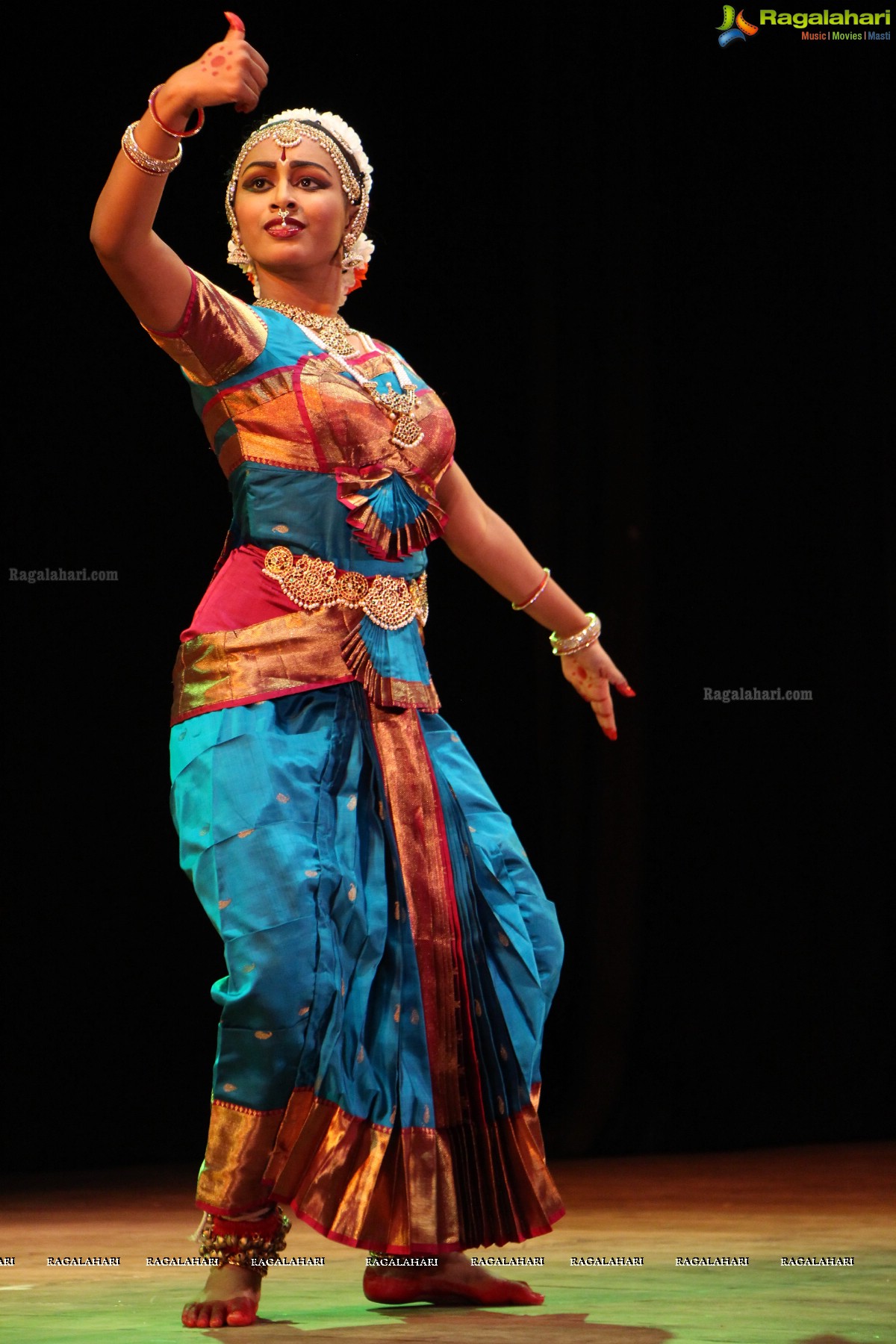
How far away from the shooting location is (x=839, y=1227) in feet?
9.36

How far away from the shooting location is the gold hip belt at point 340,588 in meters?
2.23

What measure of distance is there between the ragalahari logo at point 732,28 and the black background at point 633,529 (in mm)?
33

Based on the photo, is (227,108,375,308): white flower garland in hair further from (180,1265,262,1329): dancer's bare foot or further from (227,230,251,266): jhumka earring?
(180,1265,262,1329): dancer's bare foot

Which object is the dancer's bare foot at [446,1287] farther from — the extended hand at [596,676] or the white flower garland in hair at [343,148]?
the white flower garland in hair at [343,148]

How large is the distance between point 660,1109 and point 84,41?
2.70 metres

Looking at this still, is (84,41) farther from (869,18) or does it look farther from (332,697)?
(332,697)

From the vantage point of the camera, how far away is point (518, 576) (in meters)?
2.62

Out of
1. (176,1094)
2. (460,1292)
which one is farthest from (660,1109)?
(460,1292)

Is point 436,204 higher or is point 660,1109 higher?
point 436,204

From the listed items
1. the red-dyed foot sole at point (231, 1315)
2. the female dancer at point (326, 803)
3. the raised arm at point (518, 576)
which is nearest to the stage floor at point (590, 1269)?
the red-dyed foot sole at point (231, 1315)

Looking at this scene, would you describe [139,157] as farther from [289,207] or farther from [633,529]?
[633,529]

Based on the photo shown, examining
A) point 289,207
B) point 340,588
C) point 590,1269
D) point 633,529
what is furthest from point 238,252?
point 633,529

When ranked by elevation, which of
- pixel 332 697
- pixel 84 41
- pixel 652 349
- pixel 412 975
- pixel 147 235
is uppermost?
pixel 84 41

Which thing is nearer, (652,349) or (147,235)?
(147,235)
